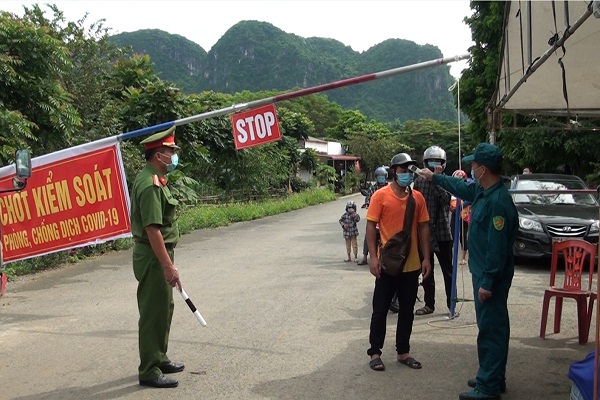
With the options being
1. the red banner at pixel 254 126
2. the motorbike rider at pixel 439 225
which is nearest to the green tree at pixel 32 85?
the red banner at pixel 254 126

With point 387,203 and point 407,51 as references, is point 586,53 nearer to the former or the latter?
point 387,203

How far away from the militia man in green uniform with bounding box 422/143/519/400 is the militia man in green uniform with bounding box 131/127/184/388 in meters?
2.26

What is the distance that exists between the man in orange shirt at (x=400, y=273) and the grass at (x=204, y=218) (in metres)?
6.91

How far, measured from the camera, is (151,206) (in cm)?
457

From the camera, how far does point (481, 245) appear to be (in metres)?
4.46

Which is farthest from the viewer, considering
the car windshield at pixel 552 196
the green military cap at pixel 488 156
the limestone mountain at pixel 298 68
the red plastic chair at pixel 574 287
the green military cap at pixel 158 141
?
the limestone mountain at pixel 298 68

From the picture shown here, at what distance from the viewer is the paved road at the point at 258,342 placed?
4.68 metres

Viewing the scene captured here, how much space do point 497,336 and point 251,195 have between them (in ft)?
72.5

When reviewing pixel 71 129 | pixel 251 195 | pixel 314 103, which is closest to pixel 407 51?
pixel 314 103

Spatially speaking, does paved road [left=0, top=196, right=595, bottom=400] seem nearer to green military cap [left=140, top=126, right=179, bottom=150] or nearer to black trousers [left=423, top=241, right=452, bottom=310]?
black trousers [left=423, top=241, right=452, bottom=310]

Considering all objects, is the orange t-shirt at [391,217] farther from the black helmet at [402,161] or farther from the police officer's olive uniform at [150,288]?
the police officer's olive uniform at [150,288]

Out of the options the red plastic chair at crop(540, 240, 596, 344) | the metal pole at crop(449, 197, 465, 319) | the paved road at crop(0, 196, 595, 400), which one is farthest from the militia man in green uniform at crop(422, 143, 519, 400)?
the metal pole at crop(449, 197, 465, 319)

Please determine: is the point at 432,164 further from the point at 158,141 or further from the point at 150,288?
the point at 150,288

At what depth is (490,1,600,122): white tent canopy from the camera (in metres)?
4.67
